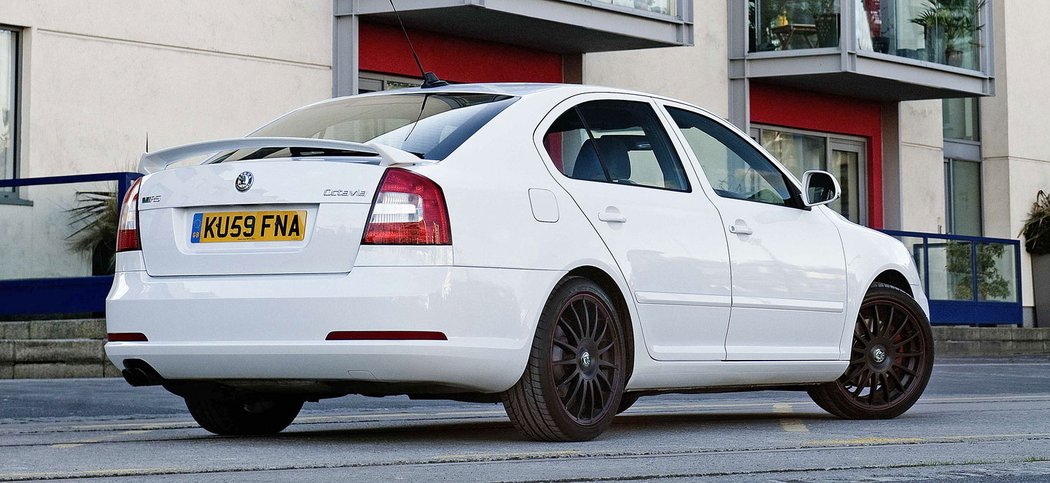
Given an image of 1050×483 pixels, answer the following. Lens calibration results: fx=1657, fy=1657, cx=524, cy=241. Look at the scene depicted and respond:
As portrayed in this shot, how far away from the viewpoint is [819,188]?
25.7 feet

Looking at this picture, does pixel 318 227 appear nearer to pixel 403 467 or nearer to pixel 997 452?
pixel 403 467

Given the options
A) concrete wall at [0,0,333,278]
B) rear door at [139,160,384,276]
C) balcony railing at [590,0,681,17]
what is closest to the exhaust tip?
rear door at [139,160,384,276]

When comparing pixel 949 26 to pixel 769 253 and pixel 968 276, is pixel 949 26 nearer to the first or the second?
pixel 968 276

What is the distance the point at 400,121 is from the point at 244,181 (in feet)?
2.44

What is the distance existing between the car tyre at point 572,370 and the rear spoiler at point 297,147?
799 millimetres

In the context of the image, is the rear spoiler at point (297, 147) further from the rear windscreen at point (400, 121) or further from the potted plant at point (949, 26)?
the potted plant at point (949, 26)

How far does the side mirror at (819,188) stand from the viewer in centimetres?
780

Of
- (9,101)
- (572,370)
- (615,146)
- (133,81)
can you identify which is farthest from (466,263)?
(133,81)

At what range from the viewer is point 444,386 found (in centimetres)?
598

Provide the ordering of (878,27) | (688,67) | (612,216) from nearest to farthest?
(612,216) → (688,67) → (878,27)

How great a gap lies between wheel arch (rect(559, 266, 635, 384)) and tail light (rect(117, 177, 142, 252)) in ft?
5.70

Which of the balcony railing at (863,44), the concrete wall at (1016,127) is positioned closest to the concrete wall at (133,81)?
the balcony railing at (863,44)

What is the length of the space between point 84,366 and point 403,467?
8337mm

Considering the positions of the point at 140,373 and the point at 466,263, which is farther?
the point at 140,373
